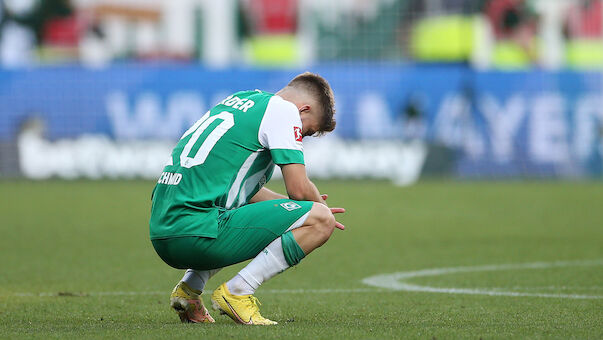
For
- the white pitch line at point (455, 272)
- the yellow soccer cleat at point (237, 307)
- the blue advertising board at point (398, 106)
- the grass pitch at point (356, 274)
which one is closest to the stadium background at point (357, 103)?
the blue advertising board at point (398, 106)

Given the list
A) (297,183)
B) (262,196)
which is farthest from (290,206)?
(262,196)

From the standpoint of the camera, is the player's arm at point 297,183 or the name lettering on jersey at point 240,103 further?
the name lettering on jersey at point 240,103

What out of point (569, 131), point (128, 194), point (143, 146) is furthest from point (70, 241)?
point (569, 131)

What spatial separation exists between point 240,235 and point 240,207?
19cm

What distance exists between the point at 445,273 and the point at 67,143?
52.9ft

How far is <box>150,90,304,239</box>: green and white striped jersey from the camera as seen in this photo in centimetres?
603

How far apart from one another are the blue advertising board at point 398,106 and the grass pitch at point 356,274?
16.7ft

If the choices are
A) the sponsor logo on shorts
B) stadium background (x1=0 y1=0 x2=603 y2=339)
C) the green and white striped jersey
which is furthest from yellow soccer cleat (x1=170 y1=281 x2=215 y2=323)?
stadium background (x1=0 y1=0 x2=603 y2=339)

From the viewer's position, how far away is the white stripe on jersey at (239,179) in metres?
6.16

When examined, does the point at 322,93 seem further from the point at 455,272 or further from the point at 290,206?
the point at 455,272

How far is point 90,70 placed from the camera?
24750 mm

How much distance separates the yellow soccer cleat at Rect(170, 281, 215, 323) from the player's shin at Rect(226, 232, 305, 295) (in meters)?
0.31

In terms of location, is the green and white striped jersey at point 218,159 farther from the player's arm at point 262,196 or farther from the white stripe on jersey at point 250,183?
the player's arm at point 262,196

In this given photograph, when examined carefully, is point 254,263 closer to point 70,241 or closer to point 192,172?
point 192,172
